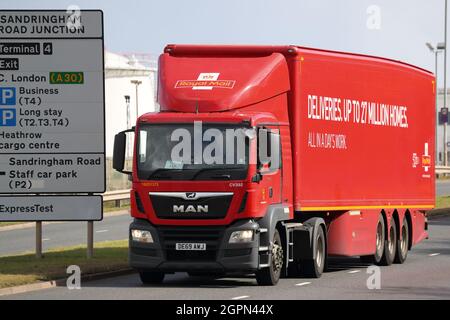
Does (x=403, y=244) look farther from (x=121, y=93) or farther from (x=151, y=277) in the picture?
(x=121, y=93)

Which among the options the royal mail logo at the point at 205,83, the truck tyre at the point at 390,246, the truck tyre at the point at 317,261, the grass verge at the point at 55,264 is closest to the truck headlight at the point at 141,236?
the grass verge at the point at 55,264

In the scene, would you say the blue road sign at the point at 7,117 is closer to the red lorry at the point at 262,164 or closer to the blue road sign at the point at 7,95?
the blue road sign at the point at 7,95

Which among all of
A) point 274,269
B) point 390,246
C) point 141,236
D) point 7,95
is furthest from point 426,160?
point 141,236

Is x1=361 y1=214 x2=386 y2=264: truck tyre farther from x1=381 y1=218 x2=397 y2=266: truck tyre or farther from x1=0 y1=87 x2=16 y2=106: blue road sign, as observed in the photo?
x1=0 y1=87 x2=16 y2=106: blue road sign

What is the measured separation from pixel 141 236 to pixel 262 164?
2271mm

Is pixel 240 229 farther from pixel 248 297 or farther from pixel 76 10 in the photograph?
pixel 76 10

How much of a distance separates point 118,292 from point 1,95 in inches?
264

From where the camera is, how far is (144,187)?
2161cm

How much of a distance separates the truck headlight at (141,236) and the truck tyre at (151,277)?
820 mm

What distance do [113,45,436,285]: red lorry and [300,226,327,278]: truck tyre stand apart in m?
0.02

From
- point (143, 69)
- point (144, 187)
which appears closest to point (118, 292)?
point (144, 187)

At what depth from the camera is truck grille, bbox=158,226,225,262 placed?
21391 mm

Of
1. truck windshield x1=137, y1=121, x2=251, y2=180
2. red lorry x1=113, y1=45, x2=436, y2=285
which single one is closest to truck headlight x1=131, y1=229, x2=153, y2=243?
red lorry x1=113, y1=45, x2=436, y2=285

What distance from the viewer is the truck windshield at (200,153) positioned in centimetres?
2127
